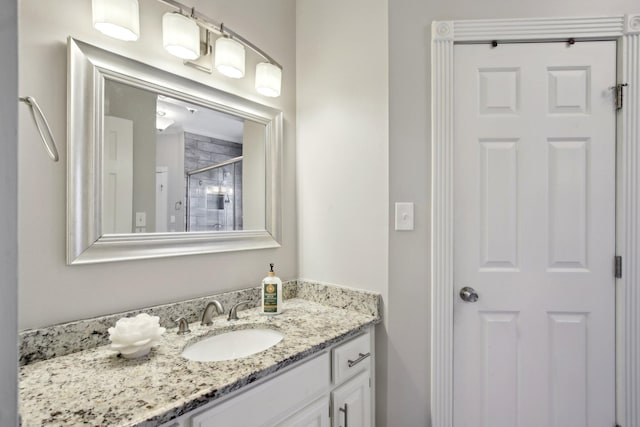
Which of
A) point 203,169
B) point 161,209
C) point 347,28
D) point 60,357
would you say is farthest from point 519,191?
point 60,357

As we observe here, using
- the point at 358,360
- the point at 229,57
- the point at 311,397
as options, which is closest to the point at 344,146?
the point at 229,57

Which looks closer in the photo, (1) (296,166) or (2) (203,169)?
(2) (203,169)

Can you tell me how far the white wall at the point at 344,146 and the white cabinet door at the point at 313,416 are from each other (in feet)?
1.43

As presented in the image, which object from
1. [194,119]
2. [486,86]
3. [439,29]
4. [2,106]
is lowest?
[2,106]

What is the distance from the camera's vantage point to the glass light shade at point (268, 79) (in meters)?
1.59

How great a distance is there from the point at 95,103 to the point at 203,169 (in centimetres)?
48

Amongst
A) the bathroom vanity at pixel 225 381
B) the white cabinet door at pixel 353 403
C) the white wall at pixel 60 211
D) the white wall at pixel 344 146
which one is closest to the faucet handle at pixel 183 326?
the bathroom vanity at pixel 225 381

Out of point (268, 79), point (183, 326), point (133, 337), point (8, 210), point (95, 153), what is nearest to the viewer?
point (8, 210)

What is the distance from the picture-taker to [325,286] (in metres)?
1.70

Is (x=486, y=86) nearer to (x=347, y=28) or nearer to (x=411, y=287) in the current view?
(x=347, y=28)

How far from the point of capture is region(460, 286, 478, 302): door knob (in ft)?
4.62

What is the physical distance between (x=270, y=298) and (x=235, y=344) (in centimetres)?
25

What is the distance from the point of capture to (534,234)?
4.60 ft

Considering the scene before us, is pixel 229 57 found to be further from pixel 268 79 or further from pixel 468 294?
pixel 468 294
